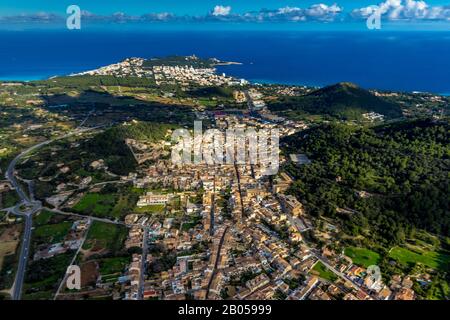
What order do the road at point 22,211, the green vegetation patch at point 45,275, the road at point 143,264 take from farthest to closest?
the road at point 22,211 → the green vegetation patch at point 45,275 → the road at point 143,264

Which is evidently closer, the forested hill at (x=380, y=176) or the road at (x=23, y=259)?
the road at (x=23, y=259)

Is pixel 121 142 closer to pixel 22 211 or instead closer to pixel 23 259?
pixel 22 211

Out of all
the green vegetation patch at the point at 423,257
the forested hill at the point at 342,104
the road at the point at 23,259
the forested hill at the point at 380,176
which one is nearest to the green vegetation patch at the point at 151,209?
the road at the point at 23,259

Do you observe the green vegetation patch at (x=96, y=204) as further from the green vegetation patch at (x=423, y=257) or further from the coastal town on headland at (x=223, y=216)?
the green vegetation patch at (x=423, y=257)

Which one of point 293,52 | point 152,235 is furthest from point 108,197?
point 293,52

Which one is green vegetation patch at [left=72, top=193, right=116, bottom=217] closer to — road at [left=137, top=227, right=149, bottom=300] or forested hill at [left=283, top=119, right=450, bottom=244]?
road at [left=137, top=227, right=149, bottom=300]

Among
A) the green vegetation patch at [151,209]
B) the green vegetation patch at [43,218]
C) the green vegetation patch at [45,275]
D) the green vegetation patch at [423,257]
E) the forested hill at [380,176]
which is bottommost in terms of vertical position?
the green vegetation patch at [45,275]
